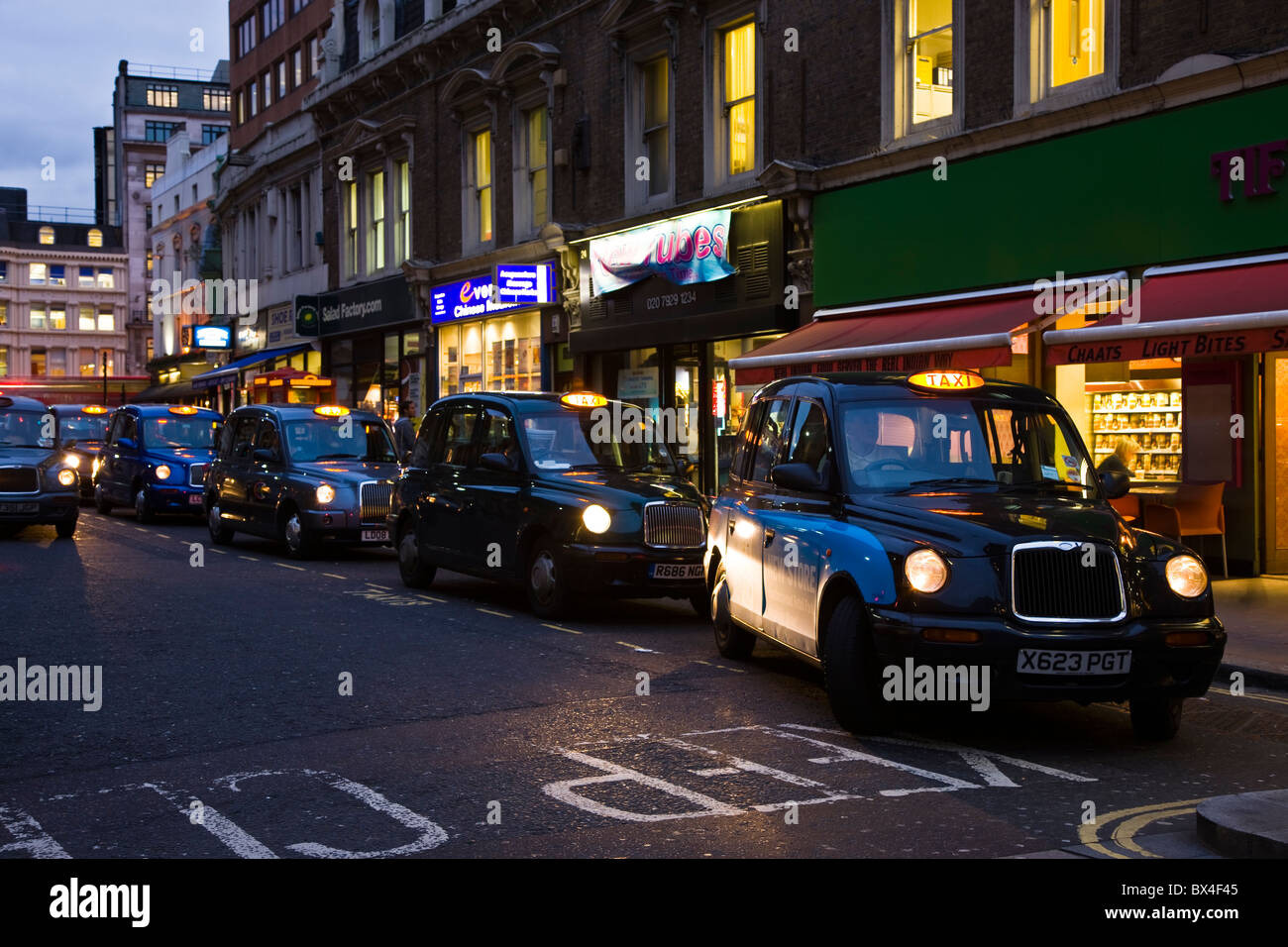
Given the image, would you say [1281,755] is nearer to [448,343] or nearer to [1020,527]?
[1020,527]

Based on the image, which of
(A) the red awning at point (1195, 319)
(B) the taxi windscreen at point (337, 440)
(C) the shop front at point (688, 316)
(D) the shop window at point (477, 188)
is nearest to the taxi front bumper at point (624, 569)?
(A) the red awning at point (1195, 319)

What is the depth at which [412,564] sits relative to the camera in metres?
14.6

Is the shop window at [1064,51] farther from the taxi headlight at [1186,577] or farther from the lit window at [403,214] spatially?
the lit window at [403,214]

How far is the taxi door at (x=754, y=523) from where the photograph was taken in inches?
365

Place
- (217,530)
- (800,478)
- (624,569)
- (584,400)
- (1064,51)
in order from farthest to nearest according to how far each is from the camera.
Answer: (217,530), (1064,51), (584,400), (624,569), (800,478)

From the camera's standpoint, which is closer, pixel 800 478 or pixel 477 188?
pixel 800 478

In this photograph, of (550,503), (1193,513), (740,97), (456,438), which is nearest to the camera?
(550,503)

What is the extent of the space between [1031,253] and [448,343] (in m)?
18.0

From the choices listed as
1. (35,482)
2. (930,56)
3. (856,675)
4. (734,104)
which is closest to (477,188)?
(734,104)

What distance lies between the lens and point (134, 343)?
382 ft

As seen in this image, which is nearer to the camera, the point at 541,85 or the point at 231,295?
the point at 541,85

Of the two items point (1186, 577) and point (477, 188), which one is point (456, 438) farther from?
point (477, 188)

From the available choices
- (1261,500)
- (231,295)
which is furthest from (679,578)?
(231,295)

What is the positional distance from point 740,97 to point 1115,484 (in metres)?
15.5
